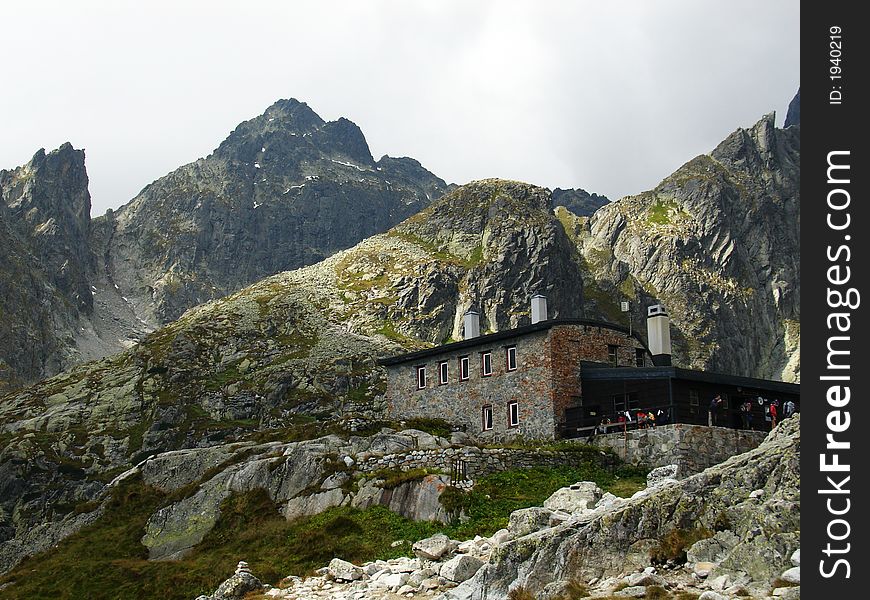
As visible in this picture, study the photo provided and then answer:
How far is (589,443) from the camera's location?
45.1 meters

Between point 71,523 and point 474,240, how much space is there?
14027cm

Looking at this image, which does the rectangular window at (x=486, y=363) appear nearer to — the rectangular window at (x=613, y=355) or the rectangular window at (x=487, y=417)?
the rectangular window at (x=487, y=417)

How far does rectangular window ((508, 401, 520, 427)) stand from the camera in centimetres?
5025

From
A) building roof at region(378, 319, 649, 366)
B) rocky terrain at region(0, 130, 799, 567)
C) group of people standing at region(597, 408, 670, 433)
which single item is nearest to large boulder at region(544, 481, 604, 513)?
group of people standing at region(597, 408, 670, 433)

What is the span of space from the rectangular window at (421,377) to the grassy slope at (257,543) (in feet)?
54.5

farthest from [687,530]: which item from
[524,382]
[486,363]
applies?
[486,363]

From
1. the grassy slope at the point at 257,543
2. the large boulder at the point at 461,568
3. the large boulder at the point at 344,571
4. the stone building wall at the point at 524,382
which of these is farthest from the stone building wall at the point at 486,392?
the large boulder at the point at 461,568

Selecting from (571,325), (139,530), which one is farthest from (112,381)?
(571,325)

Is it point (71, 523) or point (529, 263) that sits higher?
point (529, 263)

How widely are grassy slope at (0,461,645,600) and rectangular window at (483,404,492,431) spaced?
403 inches

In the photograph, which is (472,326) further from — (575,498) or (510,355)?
(575,498)

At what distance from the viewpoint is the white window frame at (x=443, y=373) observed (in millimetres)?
55531
